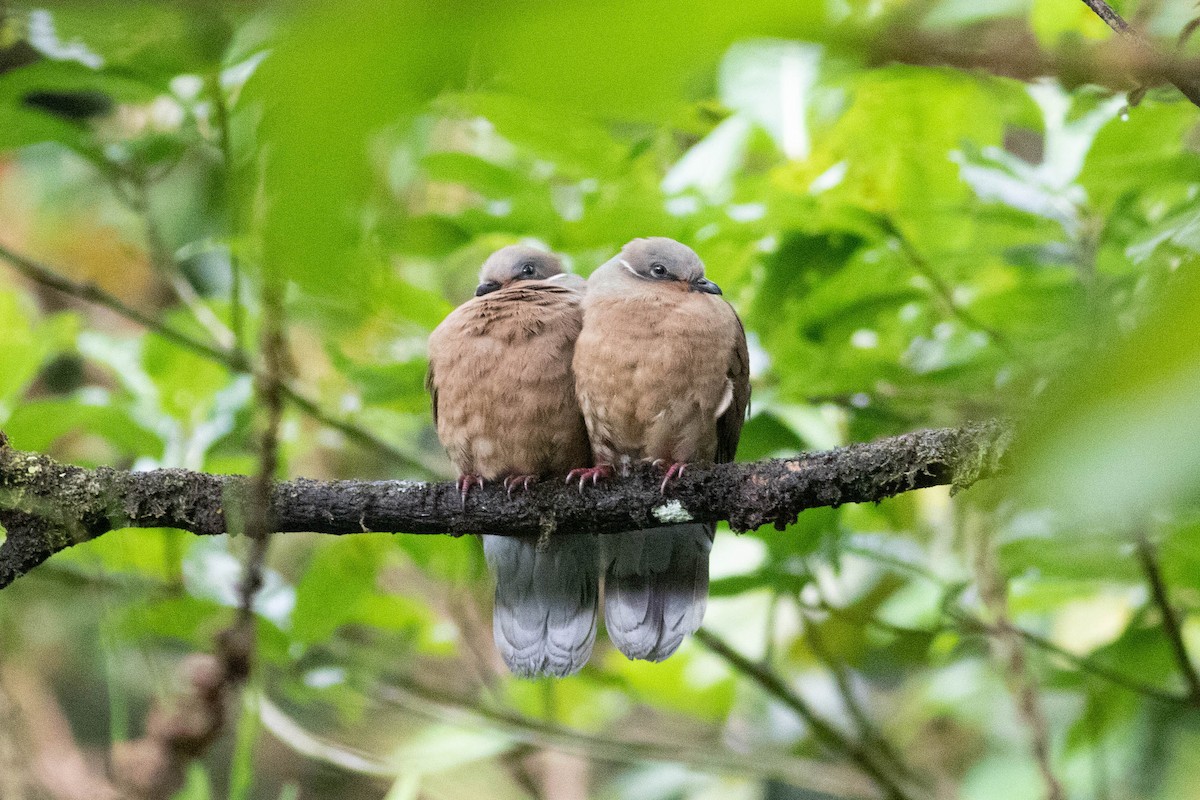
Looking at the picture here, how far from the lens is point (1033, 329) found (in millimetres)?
2406

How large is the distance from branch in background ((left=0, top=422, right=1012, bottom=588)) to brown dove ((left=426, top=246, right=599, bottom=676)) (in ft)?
0.90

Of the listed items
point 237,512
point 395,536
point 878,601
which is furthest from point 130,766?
point 878,601

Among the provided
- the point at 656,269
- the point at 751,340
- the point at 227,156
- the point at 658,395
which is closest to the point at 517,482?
the point at 658,395

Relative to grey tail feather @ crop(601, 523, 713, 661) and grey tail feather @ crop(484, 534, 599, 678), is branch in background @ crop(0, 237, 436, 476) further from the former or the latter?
grey tail feather @ crop(601, 523, 713, 661)

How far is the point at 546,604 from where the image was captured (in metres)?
3.34

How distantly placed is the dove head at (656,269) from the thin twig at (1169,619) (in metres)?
1.32

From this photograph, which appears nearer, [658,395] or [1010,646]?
[658,395]

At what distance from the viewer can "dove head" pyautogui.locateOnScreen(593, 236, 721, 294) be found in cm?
313

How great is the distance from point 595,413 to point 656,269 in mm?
468

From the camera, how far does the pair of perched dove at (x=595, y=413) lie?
299cm

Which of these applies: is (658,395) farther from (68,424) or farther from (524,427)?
(68,424)

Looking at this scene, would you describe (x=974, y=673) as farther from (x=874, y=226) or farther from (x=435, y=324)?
(x=435, y=324)

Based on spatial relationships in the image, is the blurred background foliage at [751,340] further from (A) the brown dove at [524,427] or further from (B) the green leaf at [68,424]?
(A) the brown dove at [524,427]

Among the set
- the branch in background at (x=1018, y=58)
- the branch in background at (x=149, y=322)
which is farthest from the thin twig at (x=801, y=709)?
the branch in background at (x=1018, y=58)
